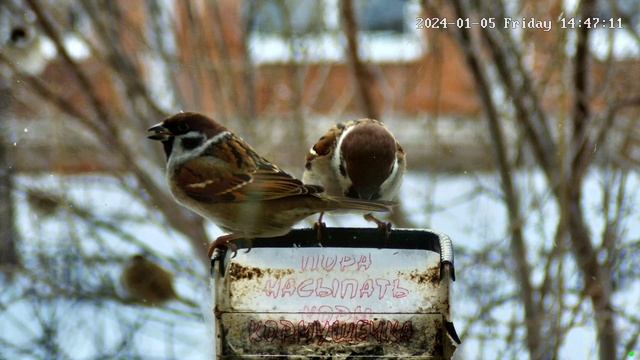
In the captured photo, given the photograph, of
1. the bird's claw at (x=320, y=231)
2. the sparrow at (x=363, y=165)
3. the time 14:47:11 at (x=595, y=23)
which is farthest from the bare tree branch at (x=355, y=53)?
the bird's claw at (x=320, y=231)

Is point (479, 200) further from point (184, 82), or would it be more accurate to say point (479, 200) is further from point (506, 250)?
point (184, 82)

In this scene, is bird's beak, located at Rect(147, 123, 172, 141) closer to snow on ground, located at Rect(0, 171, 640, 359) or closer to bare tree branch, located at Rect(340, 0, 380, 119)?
snow on ground, located at Rect(0, 171, 640, 359)

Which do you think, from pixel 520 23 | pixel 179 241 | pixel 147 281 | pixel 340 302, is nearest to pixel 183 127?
pixel 340 302

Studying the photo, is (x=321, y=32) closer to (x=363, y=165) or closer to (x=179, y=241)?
(x=179, y=241)

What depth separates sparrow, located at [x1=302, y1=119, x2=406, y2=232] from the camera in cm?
149

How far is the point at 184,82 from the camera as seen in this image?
386 centimetres

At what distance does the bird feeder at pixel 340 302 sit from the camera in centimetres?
118

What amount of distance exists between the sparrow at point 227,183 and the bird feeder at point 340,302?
0.11 metres

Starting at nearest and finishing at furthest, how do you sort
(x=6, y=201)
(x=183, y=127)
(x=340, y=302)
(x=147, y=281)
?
(x=340, y=302), (x=183, y=127), (x=147, y=281), (x=6, y=201)

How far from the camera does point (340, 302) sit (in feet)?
3.93

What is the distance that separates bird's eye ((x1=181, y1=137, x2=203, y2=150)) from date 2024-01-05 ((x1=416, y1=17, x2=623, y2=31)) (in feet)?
4.27

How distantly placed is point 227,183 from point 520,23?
1779 millimetres

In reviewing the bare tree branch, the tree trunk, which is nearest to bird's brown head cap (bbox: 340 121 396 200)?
the bare tree branch

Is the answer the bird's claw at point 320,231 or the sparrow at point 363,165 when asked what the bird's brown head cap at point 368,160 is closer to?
the sparrow at point 363,165
